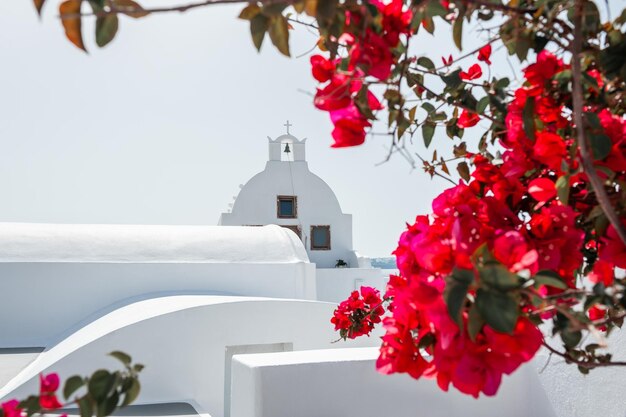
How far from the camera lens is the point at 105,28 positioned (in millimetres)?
743

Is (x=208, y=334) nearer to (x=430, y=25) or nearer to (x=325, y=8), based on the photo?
(x=430, y=25)

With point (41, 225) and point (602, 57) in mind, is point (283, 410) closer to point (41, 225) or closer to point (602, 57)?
point (602, 57)

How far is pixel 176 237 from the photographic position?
9148 mm

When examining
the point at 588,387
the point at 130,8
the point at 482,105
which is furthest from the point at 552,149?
the point at 588,387

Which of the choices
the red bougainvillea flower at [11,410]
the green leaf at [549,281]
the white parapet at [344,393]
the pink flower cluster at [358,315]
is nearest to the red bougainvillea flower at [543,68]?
the green leaf at [549,281]

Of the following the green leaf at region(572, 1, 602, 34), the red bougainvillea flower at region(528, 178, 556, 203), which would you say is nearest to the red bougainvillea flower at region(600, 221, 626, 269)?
the red bougainvillea flower at region(528, 178, 556, 203)

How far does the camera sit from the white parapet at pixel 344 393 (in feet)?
7.77

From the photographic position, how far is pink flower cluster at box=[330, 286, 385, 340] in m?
2.46

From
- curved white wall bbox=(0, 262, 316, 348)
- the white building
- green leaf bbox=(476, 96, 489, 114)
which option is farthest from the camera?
the white building

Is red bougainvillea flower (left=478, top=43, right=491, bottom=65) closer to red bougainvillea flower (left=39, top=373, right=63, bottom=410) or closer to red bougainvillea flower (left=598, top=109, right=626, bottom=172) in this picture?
red bougainvillea flower (left=598, top=109, right=626, bottom=172)

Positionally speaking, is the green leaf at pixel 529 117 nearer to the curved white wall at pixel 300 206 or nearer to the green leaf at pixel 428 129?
the green leaf at pixel 428 129

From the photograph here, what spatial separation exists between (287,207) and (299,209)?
0.41 m

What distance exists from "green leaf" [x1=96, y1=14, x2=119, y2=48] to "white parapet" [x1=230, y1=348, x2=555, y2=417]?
1854mm

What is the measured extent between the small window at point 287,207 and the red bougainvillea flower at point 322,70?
16.7m
